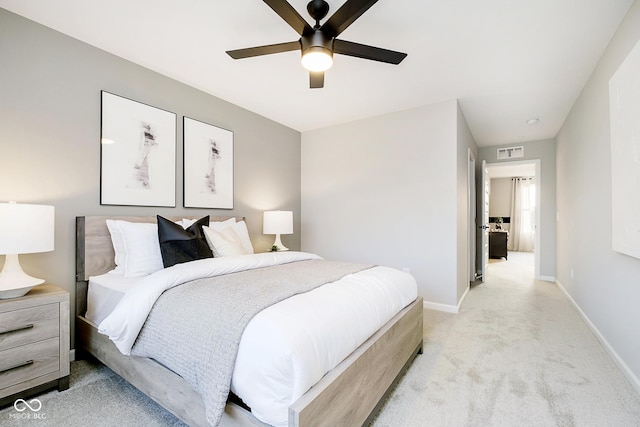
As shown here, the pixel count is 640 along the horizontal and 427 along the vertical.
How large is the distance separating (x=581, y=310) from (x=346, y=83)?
3507 millimetres

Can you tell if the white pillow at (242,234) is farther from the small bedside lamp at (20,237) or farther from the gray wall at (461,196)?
the gray wall at (461,196)

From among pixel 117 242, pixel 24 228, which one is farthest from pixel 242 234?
pixel 24 228

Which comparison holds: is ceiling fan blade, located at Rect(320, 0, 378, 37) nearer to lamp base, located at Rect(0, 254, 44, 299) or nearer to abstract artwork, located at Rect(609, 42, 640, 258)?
abstract artwork, located at Rect(609, 42, 640, 258)

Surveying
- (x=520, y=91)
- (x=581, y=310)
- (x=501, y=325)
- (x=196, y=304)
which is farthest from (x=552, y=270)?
(x=196, y=304)

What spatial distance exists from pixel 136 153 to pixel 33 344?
158 cm

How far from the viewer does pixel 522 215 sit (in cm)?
930

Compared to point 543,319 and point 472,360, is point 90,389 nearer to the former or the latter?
point 472,360

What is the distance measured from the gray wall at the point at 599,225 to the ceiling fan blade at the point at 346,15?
172 centimetres

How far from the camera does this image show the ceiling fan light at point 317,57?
181 centimetres

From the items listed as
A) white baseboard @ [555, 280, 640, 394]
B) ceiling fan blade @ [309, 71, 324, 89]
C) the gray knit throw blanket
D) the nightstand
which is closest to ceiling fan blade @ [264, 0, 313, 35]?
ceiling fan blade @ [309, 71, 324, 89]

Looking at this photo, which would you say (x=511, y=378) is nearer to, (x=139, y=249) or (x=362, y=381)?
(x=362, y=381)

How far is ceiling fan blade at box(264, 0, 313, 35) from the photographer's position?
1525 millimetres

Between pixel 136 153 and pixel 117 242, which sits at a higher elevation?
pixel 136 153

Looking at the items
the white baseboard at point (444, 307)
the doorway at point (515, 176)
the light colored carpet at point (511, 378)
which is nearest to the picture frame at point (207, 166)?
the light colored carpet at point (511, 378)
